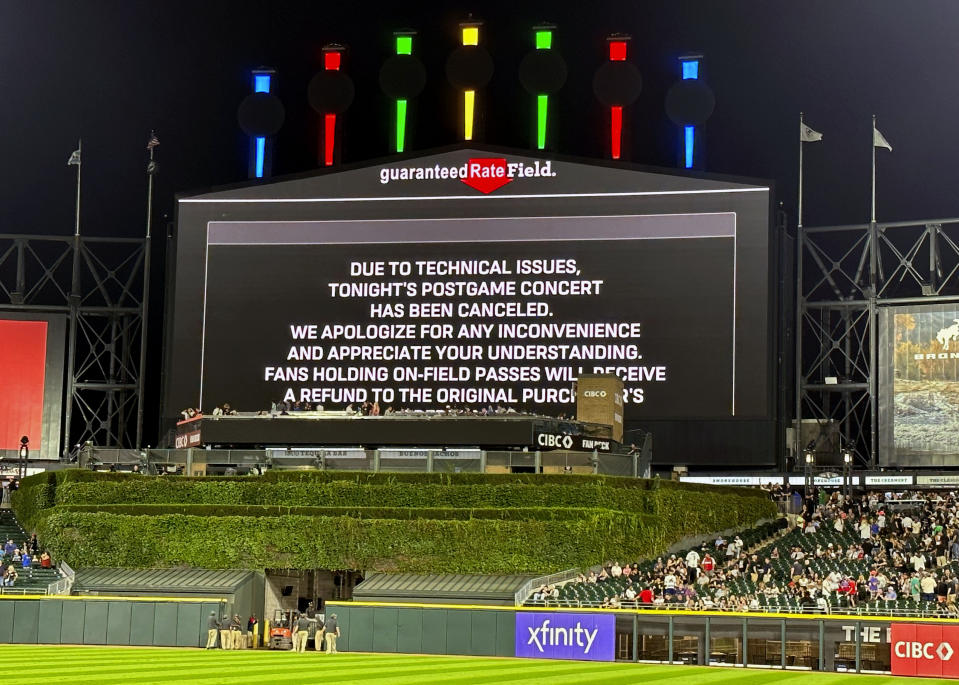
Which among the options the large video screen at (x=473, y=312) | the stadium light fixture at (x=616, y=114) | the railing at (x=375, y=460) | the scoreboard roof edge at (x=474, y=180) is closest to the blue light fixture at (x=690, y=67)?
the stadium light fixture at (x=616, y=114)

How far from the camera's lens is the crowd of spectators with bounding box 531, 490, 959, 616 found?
35.4 metres

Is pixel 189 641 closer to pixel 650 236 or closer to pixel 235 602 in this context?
pixel 235 602

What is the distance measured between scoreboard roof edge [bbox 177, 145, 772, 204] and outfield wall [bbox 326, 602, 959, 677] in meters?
17.2

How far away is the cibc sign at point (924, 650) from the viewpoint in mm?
31141

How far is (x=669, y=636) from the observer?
33344mm

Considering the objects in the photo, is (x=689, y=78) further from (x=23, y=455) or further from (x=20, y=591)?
(x=20, y=591)

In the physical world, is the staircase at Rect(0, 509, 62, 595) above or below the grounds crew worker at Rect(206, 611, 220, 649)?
above

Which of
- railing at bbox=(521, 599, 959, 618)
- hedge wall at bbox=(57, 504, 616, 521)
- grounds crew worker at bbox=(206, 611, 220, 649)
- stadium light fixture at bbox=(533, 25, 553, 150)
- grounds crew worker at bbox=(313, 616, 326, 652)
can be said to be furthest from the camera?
stadium light fixture at bbox=(533, 25, 553, 150)

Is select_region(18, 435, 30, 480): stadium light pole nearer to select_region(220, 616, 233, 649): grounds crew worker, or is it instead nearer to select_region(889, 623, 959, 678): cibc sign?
select_region(220, 616, 233, 649): grounds crew worker

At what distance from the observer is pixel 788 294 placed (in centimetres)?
4981

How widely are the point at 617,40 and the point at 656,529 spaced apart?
18179 millimetres

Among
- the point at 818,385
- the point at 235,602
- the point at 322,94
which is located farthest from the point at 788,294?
the point at 235,602

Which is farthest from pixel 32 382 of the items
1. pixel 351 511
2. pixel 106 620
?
pixel 106 620

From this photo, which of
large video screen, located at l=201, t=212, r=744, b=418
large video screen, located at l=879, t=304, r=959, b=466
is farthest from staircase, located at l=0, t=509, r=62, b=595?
large video screen, located at l=879, t=304, r=959, b=466
